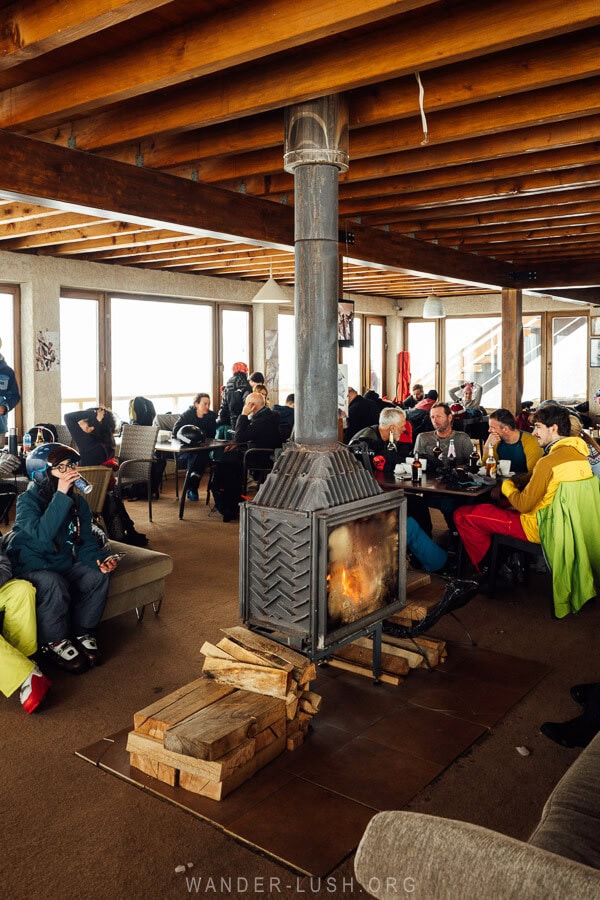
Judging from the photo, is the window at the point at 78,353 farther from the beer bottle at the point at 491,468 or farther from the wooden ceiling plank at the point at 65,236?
the beer bottle at the point at 491,468

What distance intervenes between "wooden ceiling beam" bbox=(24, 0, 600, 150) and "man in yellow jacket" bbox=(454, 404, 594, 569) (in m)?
2.49

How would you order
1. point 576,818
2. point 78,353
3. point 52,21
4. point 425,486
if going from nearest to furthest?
point 576,818
point 52,21
point 425,486
point 78,353

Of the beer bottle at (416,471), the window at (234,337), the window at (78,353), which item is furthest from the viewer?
the window at (234,337)

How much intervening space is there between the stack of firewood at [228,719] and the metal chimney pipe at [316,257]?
1127 millimetres

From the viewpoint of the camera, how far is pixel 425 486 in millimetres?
5633

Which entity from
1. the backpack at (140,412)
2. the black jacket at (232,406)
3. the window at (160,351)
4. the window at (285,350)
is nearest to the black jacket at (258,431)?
the black jacket at (232,406)

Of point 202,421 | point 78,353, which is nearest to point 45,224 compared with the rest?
point 202,421

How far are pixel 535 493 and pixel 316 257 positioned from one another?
2179 millimetres

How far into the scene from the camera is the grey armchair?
771cm

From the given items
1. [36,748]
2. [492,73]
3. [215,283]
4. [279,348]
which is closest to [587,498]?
[492,73]

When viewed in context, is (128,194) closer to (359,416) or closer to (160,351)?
(359,416)

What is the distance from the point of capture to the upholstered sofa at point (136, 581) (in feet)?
14.8

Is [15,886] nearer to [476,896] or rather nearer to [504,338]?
[476,896]

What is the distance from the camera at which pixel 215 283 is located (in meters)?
12.0
